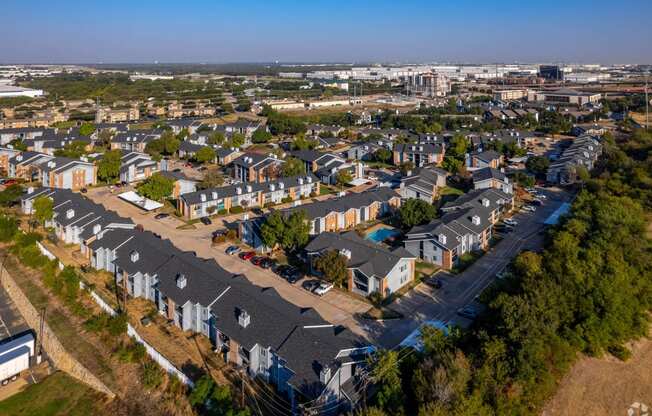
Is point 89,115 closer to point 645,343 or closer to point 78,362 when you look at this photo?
point 78,362

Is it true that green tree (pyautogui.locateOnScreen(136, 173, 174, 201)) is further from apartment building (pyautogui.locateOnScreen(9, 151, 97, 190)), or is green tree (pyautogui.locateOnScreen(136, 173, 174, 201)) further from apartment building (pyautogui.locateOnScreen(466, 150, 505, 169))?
apartment building (pyautogui.locateOnScreen(466, 150, 505, 169))

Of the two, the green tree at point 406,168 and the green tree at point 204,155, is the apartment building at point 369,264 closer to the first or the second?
the green tree at point 406,168

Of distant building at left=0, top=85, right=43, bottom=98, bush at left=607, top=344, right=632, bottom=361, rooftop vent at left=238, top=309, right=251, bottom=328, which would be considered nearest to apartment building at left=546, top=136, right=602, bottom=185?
bush at left=607, top=344, right=632, bottom=361

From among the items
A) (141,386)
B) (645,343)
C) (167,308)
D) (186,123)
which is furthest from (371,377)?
(186,123)

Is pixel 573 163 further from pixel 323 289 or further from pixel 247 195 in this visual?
pixel 323 289

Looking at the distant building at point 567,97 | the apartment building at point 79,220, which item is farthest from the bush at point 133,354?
the distant building at point 567,97

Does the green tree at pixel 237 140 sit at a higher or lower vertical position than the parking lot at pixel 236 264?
higher
